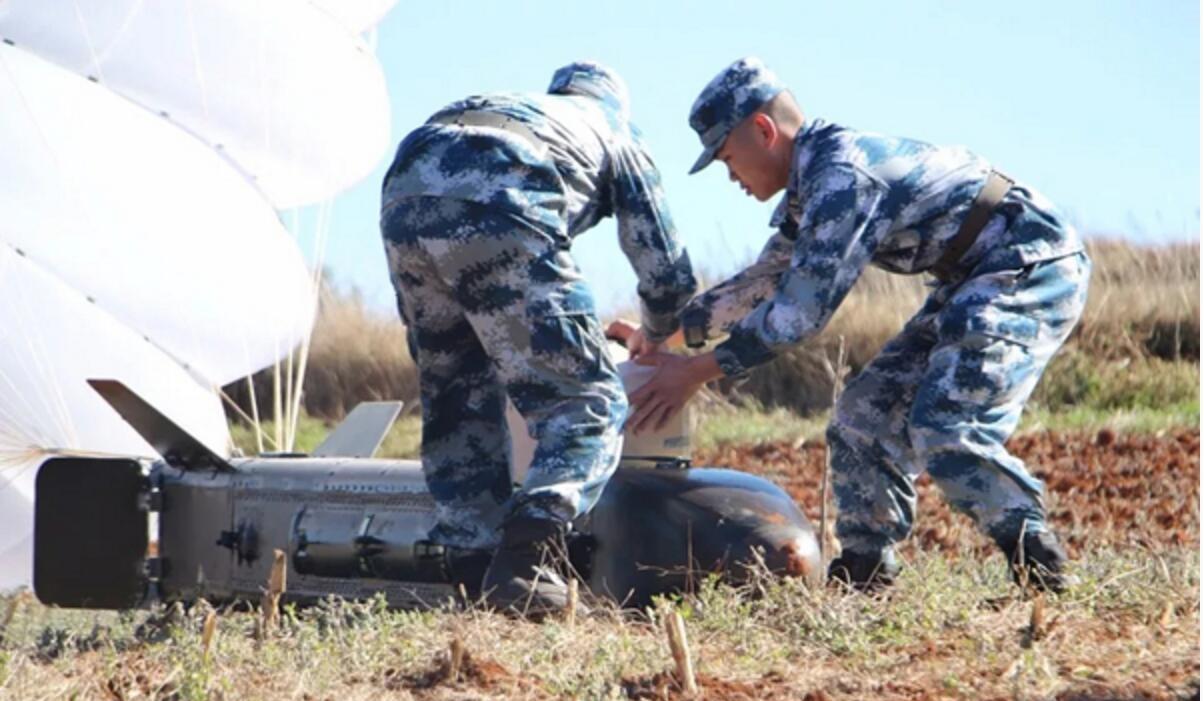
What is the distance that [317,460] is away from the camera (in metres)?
6.74

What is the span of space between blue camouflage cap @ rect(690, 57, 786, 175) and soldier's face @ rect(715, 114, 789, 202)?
0.10 feet

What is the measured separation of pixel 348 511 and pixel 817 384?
12008 mm

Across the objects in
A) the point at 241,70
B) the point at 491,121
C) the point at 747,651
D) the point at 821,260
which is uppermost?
the point at 491,121

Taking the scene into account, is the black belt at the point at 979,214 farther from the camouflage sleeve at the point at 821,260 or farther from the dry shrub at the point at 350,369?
the dry shrub at the point at 350,369

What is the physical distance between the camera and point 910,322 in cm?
590

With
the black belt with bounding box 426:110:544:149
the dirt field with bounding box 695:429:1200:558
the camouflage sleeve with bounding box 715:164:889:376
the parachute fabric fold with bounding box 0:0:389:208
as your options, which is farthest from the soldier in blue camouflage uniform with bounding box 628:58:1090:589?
the parachute fabric fold with bounding box 0:0:389:208

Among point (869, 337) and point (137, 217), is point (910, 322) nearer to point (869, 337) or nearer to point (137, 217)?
point (137, 217)

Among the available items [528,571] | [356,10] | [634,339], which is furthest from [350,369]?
[528,571]

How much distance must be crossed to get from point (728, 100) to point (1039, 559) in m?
1.57

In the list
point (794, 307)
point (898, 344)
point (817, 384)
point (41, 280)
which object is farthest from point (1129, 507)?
point (817, 384)

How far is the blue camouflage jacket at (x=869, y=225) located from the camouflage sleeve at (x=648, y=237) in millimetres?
254

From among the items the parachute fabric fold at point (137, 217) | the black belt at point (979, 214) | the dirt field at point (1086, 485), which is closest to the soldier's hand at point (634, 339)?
the black belt at point (979, 214)

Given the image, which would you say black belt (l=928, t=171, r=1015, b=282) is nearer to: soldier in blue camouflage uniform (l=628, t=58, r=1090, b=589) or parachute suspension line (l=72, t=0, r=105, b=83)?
soldier in blue camouflage uniform (l=628, t=58, r=1090, b=589)

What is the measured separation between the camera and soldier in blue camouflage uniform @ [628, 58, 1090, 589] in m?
5.40
